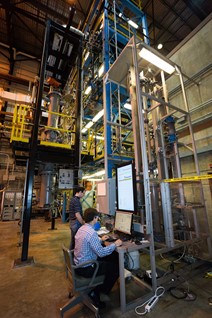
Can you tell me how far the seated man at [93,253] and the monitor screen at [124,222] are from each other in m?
0.30

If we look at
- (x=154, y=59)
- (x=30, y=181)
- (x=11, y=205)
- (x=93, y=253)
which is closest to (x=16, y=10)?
(x=154, y=59)

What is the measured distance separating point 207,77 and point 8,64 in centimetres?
1431

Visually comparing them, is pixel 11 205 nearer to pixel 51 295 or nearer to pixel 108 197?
pixel 51 295

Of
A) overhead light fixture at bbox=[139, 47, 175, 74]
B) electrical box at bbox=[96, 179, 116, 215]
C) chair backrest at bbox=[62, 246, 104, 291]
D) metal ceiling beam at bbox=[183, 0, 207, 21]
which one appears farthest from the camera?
metal ceiling beam at bbox=[183, 0, 207, 21]

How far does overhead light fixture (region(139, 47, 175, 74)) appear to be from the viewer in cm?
354

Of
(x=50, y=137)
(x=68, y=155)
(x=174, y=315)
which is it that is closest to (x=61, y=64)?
(x=50, y=137)

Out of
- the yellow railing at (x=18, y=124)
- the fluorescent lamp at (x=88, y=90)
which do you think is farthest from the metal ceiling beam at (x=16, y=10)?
the yellow railing at (x=18, y=124)

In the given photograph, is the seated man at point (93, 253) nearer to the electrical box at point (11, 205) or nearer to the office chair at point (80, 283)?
the office chair at point (80, 283)

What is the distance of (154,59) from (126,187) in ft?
10.6

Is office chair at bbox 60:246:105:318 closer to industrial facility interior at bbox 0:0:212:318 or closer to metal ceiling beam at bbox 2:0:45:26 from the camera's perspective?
industrial facility interior at bbox 0:0:212:318

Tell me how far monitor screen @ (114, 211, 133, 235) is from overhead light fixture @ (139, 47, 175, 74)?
140 inches

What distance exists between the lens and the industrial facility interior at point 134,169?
8.44ft

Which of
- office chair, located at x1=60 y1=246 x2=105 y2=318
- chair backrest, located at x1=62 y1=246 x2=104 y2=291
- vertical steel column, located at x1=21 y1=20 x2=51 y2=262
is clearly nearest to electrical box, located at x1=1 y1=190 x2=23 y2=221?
vertical steel column, located at x1=21 y1=20 x2=51 y2=262

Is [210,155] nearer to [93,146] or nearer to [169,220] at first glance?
[169,220]
